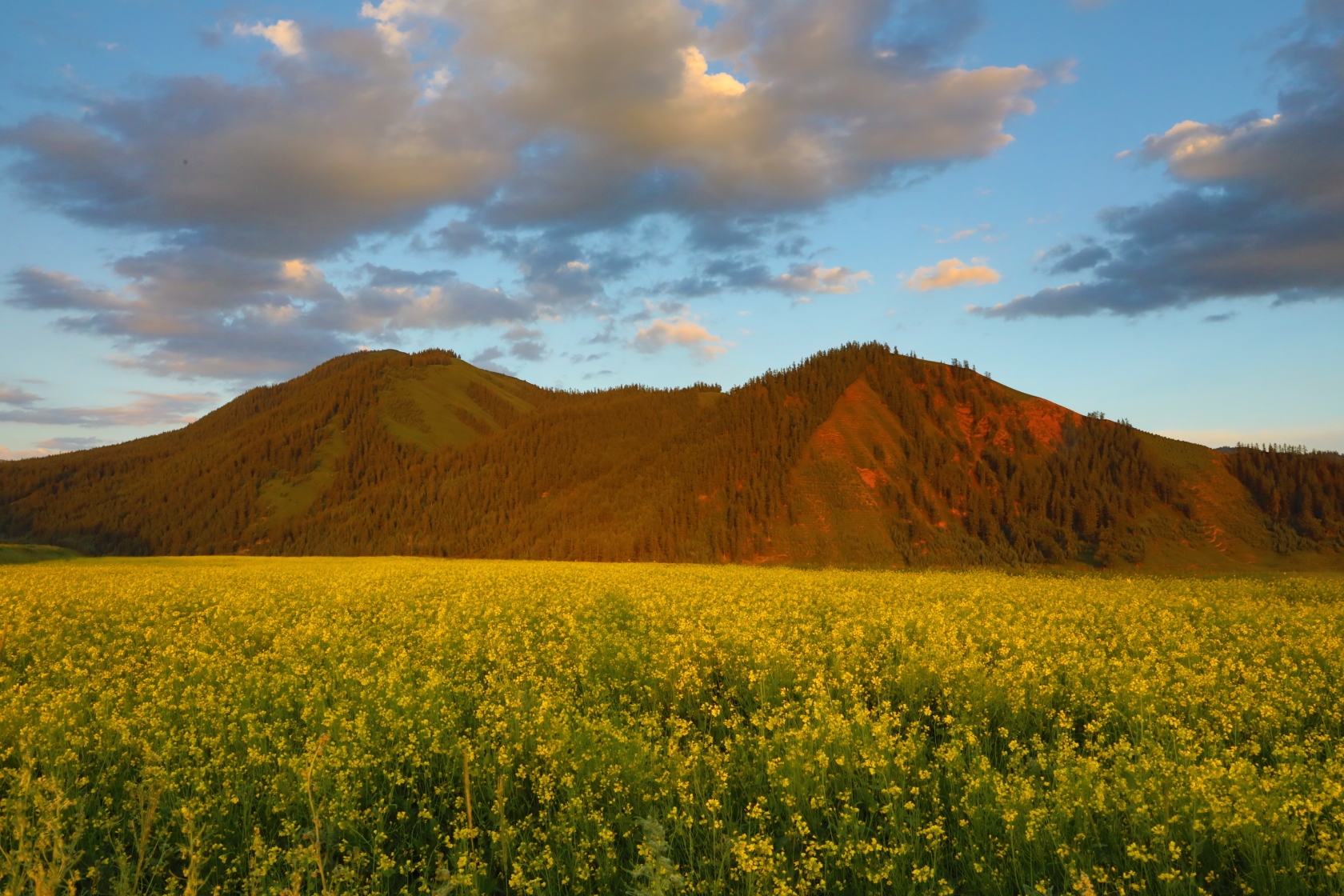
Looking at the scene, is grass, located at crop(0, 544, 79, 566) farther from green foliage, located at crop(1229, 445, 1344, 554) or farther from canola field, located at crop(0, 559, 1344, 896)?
green foliage, located at crop(1229, 445, 1344, 554)

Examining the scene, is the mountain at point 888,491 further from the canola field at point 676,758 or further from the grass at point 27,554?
the canola field at point 676,758

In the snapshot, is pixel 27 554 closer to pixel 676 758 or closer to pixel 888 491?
pixel 676 758

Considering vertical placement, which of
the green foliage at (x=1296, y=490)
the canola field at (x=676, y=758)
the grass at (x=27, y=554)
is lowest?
the grass at (x=27, y=554)

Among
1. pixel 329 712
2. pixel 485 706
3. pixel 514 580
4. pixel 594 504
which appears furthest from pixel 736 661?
pixel 594 504

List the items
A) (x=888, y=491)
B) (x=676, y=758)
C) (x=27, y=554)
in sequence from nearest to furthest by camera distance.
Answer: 1. (x=676, y=758)
2. (x=27, y=554)
3. (x=888, y=491)

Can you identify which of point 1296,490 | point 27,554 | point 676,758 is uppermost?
point 1296,490

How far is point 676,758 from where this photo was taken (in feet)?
20.1

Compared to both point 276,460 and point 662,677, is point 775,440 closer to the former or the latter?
point 662,677

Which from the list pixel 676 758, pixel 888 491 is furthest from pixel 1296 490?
pixel 676 758

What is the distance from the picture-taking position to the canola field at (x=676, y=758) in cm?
479

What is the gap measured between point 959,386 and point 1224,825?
255 feet

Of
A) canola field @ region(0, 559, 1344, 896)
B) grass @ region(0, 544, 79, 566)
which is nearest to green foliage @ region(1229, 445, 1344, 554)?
canola field @ region(0, 559, 1344, 896)

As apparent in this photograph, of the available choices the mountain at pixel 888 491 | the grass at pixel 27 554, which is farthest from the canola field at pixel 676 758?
the grass at pixel 27 554

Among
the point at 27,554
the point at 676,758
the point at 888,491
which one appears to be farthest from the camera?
the point at 888,491
